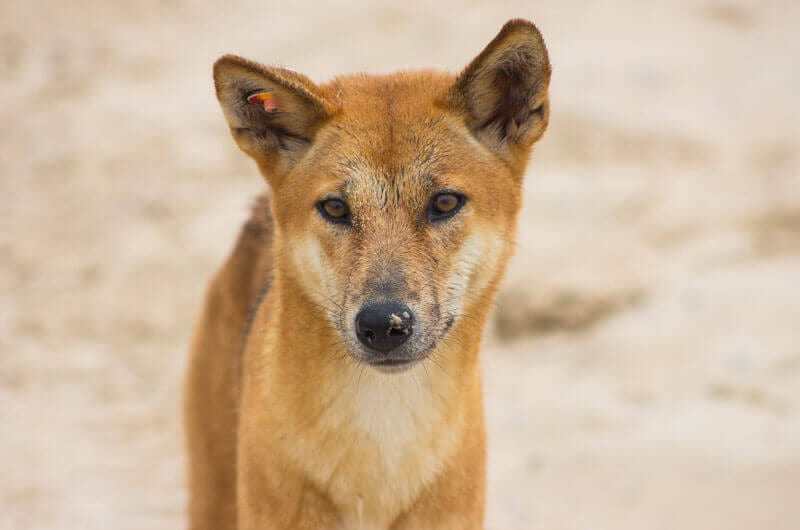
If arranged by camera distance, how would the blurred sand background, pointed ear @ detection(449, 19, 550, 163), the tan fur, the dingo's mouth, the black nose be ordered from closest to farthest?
1. the black nose
2. the dingo's mouth
3. the tan fur
4. pointed ear @ detection(449, 19, 550, 163)
5. the blurred sand background

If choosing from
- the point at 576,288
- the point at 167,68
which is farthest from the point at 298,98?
the point at 167,68

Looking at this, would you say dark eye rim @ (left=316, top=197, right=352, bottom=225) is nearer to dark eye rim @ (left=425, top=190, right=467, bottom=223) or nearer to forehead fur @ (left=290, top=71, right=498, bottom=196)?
forehead fur @ (left=290, top=71, right=498, bottom=196)

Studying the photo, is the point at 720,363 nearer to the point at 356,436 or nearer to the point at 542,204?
the point at 542,204

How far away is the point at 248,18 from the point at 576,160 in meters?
4.07

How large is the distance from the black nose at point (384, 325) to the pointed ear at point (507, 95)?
90 cm

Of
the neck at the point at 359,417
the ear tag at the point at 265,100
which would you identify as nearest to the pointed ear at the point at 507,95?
the ear tag at the point at 265,100

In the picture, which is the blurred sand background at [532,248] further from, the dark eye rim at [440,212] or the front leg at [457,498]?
the dark eye rim at [440,212]

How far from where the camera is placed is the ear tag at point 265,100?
397 centimetres

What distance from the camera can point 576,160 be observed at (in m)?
9.27

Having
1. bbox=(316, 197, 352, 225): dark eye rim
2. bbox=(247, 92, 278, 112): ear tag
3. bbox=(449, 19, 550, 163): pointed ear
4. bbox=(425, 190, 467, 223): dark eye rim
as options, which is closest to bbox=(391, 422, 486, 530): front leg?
bbox=(425, 190, 467, 223): dark eye rim

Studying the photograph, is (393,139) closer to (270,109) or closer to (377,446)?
(270,109)

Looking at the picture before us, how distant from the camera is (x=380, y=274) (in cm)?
362

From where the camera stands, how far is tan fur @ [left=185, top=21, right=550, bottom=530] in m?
3.77

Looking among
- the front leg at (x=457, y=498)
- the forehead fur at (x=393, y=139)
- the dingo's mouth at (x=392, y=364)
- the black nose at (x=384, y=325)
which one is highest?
the forehead fur at (x=393, y=139)
